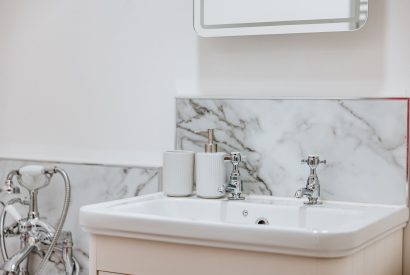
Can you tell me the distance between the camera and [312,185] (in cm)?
166

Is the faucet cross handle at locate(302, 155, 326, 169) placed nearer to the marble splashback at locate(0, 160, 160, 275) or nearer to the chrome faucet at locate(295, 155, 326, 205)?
the chrome faucet at locate(295, 155, 326, 205)

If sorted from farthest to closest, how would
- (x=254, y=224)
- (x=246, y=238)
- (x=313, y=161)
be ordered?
(x=313, y=161)
(x=254, y=224)
(x=246, y=238)

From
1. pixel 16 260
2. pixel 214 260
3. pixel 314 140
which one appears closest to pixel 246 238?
pixel 214 260

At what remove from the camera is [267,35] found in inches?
70.8

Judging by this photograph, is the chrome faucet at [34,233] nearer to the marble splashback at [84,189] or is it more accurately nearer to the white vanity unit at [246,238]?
the marble splashback at [84,189]

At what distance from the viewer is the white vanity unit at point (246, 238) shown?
1.30 meters

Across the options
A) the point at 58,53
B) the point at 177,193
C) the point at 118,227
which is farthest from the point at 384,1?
the point at 58,53

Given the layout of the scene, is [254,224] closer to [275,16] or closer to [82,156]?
[275,16]

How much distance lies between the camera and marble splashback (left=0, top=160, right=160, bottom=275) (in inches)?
76.9

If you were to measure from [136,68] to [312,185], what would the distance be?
25.1 inches

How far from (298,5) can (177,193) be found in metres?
0.56

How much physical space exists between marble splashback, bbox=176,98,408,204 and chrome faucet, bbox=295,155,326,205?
0.06 meters

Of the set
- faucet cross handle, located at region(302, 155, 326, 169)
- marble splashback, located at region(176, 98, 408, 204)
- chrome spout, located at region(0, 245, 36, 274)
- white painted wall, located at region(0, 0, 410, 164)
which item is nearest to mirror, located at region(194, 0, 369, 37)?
white painted wall, located at region(0, 0, 410, 164)

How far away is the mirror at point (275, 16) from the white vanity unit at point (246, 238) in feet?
1.41
